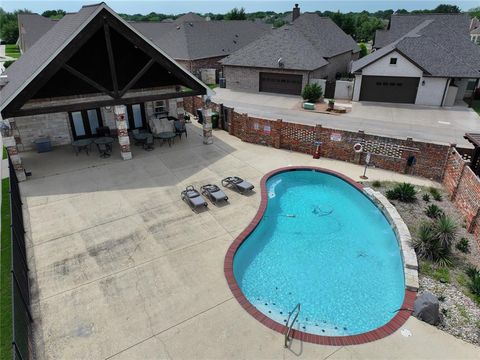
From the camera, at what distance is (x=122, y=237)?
11.6 m

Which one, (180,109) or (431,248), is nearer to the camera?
(431,248)

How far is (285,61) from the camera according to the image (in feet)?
109

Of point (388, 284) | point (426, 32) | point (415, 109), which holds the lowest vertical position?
point (388, 284)

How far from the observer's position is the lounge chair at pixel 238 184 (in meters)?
14.4

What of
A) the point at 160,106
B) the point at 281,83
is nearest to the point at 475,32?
the point at 281,83

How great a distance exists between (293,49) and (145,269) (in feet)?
101

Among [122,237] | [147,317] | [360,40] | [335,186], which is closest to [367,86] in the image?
[335,186]

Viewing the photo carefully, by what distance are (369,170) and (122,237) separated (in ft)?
41.3

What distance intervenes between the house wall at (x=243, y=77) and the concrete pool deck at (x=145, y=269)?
67.8 feet

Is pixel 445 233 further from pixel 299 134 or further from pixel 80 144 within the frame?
pixel 80 144

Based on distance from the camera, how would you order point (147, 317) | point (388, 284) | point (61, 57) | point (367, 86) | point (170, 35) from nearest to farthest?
1. point (147, 317)
2. point (388, 284)
3. point (61, 57)
4. point (367, 86)
5. point (170, 35)

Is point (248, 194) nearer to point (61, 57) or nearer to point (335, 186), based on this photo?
point (335, 186)

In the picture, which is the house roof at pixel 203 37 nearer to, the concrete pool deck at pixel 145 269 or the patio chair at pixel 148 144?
the patio chair at pixel 148 144

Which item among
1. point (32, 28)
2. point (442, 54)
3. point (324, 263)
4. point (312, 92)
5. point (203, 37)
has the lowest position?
point (324, 263)
